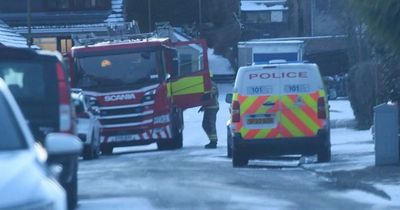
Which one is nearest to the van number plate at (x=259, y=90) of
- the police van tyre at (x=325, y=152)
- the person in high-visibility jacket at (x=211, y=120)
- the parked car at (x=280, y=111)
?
the parked car at (x=280, y=111)

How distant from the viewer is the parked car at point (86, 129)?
76.6 ft

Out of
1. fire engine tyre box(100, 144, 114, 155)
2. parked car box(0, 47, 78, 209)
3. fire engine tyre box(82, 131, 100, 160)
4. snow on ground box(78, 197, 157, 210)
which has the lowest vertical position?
fire engine tyre box(100, 144, 114, 155)

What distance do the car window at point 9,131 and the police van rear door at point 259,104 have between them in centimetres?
1183

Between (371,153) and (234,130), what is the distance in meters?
3.41

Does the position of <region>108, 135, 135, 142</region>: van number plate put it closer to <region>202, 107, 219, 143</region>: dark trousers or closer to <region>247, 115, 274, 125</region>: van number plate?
<region>202, 107, 219, 143</region>: dark trousers

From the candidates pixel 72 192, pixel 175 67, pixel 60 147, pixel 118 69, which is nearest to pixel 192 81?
pixel 175 67

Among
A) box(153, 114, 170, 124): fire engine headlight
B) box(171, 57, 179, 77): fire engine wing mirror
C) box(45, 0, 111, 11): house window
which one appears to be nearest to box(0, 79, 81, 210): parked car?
box(171, 57, 179, 77): fire engine wing mirror

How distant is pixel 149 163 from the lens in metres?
21.1

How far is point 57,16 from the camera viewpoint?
166 feet

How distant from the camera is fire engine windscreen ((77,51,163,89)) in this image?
85.9ft

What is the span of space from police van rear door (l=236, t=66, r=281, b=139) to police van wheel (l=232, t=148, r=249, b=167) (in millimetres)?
333

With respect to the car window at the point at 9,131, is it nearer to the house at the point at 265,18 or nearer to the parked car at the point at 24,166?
the parked car at the point at 24,166

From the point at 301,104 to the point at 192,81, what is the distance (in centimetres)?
753

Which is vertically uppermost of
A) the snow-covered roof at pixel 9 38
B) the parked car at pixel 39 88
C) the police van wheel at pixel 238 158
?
the parked car at pixel 39 88
